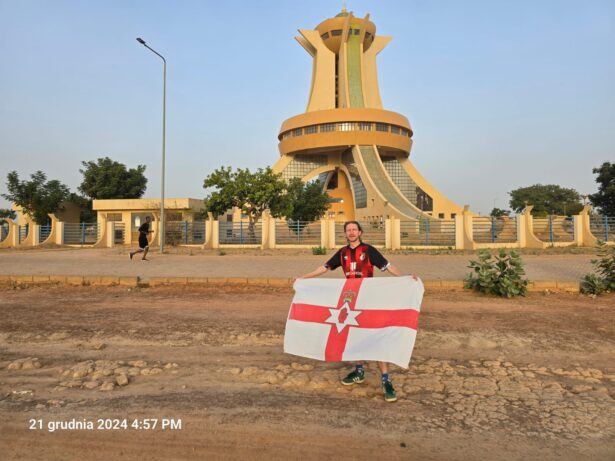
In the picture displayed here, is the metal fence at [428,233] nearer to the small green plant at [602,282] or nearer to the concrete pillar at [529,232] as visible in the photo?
the concrete pillar at [529,232]

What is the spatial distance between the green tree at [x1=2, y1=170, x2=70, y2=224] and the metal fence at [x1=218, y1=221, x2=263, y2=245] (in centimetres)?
1801

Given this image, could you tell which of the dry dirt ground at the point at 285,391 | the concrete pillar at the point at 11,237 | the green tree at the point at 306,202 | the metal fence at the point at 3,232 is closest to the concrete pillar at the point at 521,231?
the dry dirt ground at the point at 285,391

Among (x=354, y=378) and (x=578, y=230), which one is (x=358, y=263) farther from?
(x=578, y=230)

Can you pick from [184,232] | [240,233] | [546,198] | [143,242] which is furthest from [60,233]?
[546,198]

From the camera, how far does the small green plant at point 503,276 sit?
7.18m

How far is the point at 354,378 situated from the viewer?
331 cm

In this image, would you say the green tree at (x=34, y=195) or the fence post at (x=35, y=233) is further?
the green tree at (x=34, y=195)

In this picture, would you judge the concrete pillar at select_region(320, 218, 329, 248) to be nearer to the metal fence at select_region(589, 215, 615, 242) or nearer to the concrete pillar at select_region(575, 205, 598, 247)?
the concrete pillar at select_region(575, 205, 598, 247)

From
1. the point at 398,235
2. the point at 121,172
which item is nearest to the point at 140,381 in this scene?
the point at 398,235

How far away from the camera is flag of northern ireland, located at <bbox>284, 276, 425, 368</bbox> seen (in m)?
3.09

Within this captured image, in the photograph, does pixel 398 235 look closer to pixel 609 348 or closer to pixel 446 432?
pixel 609 348

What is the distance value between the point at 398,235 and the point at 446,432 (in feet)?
59.4

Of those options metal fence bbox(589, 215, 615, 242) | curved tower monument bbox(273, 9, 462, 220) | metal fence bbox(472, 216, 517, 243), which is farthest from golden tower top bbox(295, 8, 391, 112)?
metal fence bbox(589, 215, 615, 242)

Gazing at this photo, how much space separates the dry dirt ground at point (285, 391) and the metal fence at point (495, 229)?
614 inches
